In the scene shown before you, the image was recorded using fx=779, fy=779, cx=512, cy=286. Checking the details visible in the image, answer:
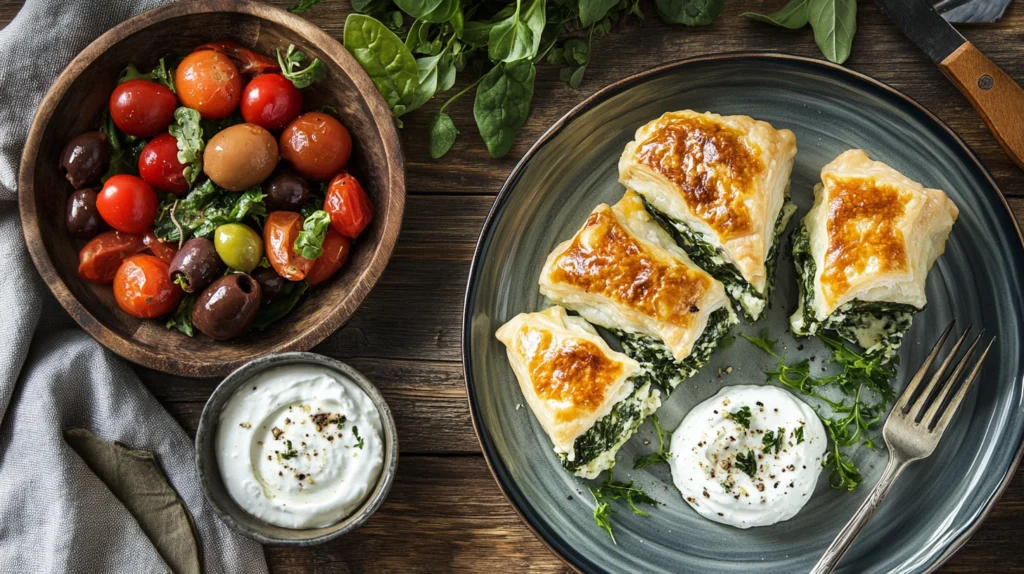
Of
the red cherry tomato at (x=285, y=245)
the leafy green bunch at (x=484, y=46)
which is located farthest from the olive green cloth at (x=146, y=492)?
the leafy green bunch at (x=484, y=46)

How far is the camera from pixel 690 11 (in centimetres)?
314

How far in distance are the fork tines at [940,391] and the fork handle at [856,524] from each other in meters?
0.23

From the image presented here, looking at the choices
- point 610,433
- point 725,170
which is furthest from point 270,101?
point 610,433

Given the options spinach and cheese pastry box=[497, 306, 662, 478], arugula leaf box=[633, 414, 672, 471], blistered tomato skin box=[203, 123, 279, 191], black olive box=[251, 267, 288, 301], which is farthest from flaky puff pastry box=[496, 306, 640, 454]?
blistered tomato skin box=[203, 123, 279, 191]

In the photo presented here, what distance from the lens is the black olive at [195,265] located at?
118 inches

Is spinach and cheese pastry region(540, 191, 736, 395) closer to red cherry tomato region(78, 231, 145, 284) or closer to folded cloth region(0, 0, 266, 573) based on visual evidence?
red cherry tomato region(78, 231, 145, 284)

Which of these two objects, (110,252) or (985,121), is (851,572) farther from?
(110,252)

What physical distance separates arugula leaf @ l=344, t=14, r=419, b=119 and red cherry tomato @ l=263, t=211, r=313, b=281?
0.58 metres

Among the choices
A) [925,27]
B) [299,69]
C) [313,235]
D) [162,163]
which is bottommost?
[313,235]

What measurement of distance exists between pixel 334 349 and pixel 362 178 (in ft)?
2.46

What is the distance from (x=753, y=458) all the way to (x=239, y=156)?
2312 mm

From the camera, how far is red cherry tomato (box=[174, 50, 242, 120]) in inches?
A: 118

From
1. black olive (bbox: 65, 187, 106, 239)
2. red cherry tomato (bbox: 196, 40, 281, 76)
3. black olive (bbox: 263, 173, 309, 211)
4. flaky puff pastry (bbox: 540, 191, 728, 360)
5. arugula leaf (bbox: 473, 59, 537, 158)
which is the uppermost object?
red cherry tomato (bbox: 196, 40, 281, 76)

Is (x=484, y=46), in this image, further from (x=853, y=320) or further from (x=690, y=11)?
(x=853, y=320)
